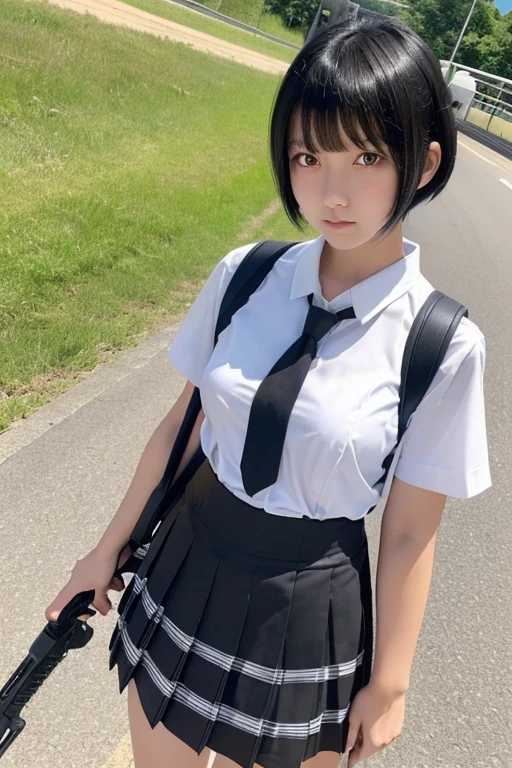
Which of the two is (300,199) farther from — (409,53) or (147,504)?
(147,504)

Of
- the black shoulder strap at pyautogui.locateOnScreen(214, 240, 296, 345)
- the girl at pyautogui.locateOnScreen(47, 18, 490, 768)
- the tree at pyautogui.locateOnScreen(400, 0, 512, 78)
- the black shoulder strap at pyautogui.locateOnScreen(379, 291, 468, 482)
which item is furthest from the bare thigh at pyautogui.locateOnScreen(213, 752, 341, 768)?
the tree at pyautogui.locateOnScreen(400, 0, 512, 78)

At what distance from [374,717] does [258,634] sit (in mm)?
252

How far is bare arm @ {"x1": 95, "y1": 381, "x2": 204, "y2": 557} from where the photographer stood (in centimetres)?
135

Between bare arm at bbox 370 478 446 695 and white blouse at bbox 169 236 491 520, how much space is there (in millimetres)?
44

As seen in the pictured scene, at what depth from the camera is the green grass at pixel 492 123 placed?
30.3 meters

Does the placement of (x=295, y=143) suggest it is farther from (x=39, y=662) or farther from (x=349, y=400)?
(x=39, y=662)

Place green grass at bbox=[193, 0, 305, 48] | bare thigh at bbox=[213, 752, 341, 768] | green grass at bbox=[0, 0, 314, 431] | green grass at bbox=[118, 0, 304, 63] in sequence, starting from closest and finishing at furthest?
Result: bare thigh at bbox=[213, 752, 341, 768] → green grass at bbox=[0, 0, 314, 431] → green grass at bbox=[118, 0, 304, 63] → green grass at bbox=[193, 0, 305, 48]

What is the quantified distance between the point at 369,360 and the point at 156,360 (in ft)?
10.6

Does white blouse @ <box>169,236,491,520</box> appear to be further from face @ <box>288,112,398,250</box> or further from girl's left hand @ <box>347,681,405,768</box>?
girl's left hand @ <box>347,681,405,768</box>

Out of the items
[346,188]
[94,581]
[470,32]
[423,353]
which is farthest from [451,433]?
[470,32]

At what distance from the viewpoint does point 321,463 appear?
3.62 ft

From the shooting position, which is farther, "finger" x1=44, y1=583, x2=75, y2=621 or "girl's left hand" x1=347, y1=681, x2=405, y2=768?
"finger" x1=44, y1=583, x2=75, y2=621

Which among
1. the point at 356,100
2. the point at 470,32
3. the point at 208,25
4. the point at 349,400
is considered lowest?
the point at 349,400

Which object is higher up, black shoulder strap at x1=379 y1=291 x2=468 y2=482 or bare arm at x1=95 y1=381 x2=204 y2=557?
black shoulder strap at x1=379 y1=291 x2=468 y2=482
